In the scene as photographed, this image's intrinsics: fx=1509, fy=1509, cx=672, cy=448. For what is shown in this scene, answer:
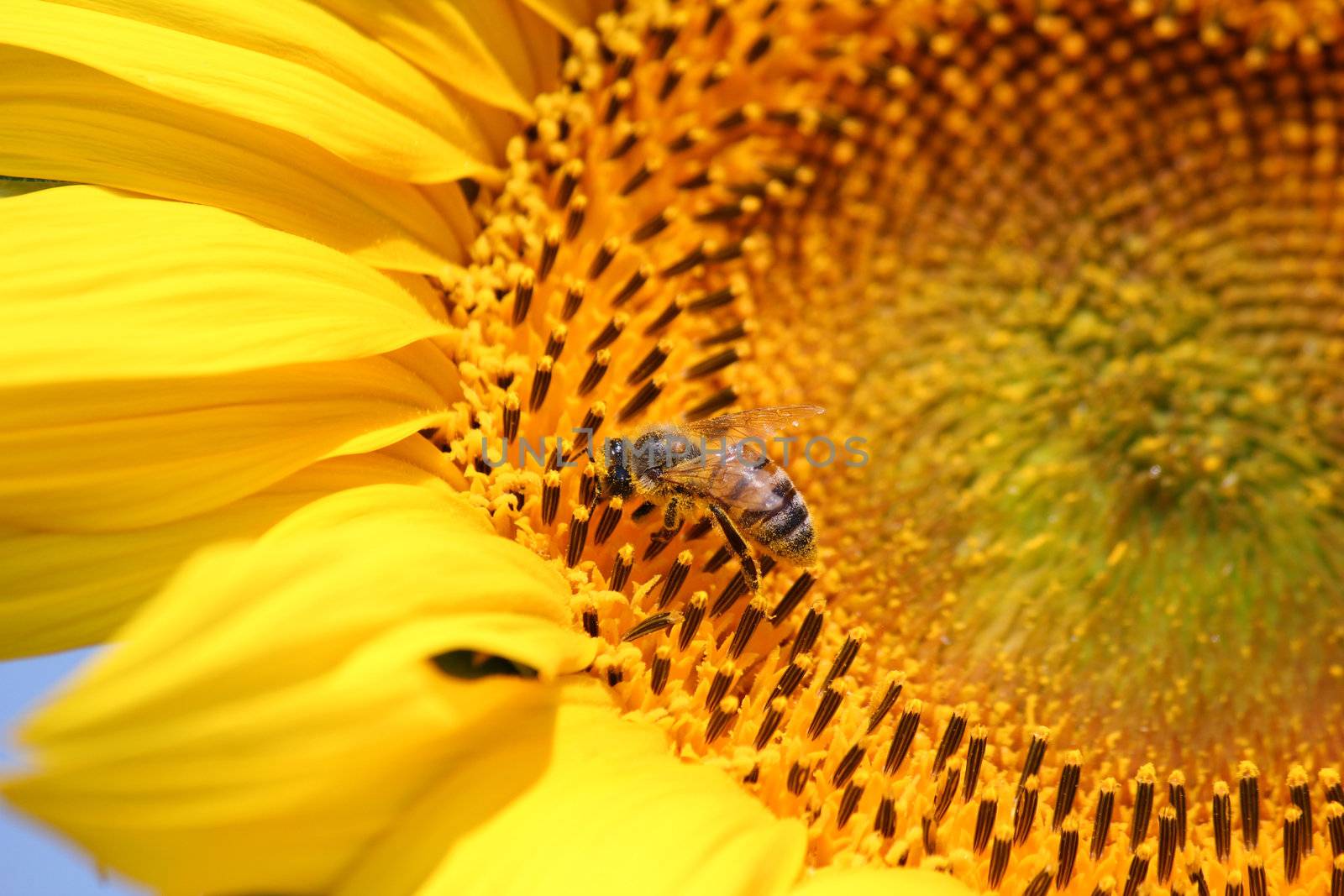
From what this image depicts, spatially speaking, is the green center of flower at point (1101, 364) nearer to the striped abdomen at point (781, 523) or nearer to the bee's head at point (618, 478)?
the striped abdomen at point (781, 523)

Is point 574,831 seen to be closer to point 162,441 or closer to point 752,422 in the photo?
point 162,441

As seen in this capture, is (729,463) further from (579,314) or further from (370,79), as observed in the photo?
(370,79)

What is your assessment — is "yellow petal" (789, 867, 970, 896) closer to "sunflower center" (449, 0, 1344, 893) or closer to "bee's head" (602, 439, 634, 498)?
"sunflower center" (449, 0, 1344, 893)

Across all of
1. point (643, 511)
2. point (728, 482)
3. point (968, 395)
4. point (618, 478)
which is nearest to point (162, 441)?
point (618, 478)

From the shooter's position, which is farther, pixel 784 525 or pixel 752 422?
pixel 752 422

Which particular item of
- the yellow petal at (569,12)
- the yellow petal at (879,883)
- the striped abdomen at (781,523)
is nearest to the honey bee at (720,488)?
the striped abdomen at (781,523)

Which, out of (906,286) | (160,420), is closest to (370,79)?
(160,420)
